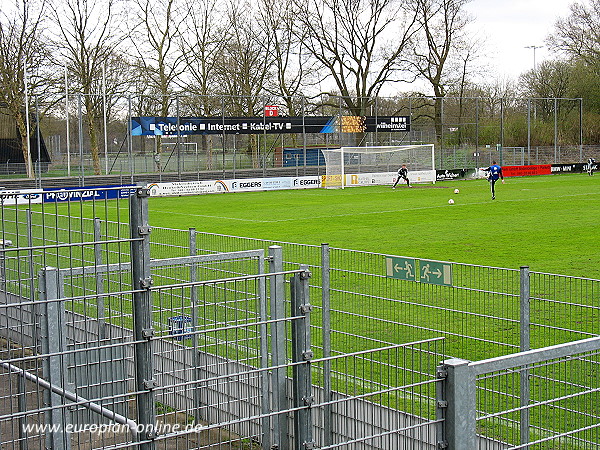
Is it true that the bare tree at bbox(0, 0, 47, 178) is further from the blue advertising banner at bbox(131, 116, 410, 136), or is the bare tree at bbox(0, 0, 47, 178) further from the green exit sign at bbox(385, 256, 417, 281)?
the green exit sign at bbox(385, 256, 417, 281)

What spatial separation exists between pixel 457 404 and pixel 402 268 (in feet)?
12.1

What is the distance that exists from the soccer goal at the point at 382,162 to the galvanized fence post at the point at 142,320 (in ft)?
151

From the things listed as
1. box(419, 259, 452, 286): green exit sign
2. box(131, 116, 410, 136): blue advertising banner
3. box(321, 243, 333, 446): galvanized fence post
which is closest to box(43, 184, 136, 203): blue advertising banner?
box(321, 243, 333, 446): galvanized fence post

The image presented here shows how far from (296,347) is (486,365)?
1616 mm

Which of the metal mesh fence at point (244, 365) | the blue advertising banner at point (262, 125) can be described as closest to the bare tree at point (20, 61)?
the blue advertising banner at point (262, 125)

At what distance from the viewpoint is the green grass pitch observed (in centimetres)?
1909

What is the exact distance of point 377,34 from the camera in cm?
7012

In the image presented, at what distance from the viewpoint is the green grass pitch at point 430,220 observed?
19.1 meters

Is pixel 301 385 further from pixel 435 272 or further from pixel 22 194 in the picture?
pixel 22 194

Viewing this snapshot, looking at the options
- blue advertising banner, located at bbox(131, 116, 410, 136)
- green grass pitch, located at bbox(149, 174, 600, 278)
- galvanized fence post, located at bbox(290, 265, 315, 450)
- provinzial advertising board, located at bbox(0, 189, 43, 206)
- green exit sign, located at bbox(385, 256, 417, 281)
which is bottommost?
green grass pitch, located at bbox(149, 174, 600, 278)

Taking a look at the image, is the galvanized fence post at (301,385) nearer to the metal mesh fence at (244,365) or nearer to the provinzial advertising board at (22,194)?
the metal mesh fence at (244,365)

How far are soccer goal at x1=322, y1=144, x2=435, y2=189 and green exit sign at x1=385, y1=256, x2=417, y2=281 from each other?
4329 centimetres

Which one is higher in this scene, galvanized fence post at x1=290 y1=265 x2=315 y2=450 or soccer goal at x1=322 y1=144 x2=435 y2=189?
soccer goal at x1=322 y1=144 x2=435 y2=189

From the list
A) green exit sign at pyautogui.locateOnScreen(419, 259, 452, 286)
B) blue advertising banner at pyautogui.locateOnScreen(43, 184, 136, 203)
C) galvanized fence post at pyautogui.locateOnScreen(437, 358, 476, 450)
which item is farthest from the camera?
green exit sign at pyautogui.locateOnScreen(419, 259, 452, 286)
